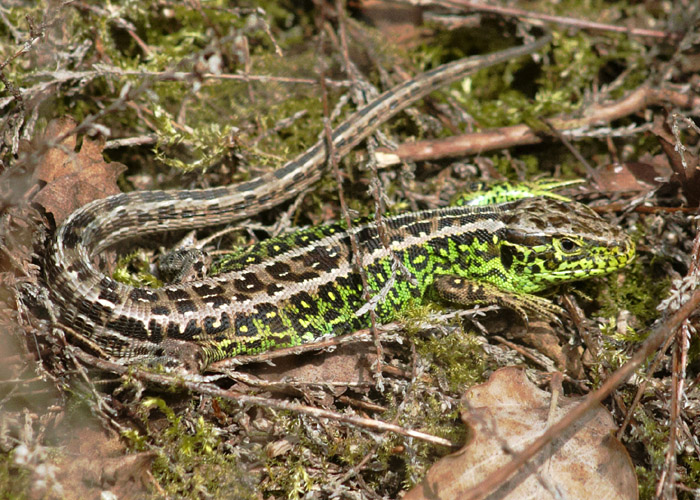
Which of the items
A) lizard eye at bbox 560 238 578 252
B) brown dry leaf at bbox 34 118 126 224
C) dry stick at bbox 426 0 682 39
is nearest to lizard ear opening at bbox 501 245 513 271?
lizard eye at bbox 560 238 578 252

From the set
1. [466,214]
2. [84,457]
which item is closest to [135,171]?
[84,457]

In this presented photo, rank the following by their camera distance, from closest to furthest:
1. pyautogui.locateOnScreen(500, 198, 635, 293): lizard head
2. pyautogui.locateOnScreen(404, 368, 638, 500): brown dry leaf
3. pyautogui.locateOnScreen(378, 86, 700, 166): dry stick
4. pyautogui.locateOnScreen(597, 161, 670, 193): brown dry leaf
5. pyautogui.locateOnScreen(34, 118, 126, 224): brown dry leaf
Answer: pyautogui.locateOnScreen(404, 368, 638, 500): brown dry leaf < pyautogui.locateOnScreen(500, 198, 635, 293): lizard head < pyautogui.locateOnScreen(34, 118, 126, 224): brown dry leaf < pyautogui.locateOnScreen(597, 161, 670, 193): brown dry leaf < pyautogui.locateOnScreen(378, 86, 700, 166): dry stick

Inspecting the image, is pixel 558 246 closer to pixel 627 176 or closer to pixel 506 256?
pixel 506 256

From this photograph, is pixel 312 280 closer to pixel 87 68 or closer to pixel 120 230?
pixel 120 230

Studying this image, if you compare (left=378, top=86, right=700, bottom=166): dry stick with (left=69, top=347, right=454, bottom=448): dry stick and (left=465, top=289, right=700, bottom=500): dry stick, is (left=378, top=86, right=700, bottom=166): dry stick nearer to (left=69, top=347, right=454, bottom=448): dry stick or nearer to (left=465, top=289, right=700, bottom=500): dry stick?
(left=465, top=289, right=700, bottom=500): dry stick

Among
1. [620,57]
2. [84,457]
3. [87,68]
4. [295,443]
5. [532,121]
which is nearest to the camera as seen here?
[84,457]

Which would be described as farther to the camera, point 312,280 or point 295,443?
point 312,280

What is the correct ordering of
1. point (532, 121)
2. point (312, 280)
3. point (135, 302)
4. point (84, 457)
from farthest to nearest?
point (532, 121) → point (312, 280) → point (135, 302) → point (84, 457)
